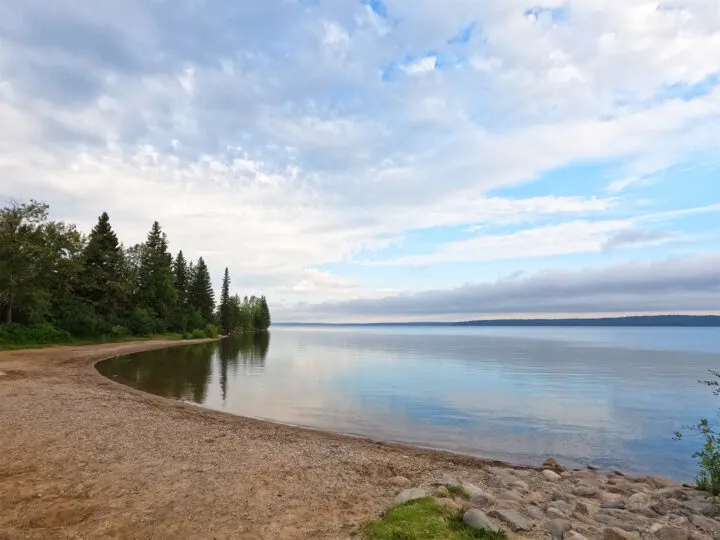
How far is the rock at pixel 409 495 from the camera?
7318mm

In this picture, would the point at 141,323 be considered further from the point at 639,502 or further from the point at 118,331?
the point at 639,502

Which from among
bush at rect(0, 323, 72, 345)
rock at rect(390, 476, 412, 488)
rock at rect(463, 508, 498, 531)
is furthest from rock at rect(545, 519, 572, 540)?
bush at rect(0, 323, 72, 345)

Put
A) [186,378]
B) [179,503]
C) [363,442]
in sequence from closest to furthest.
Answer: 1. [179,503]
2. [363,442]
3. [186,378]

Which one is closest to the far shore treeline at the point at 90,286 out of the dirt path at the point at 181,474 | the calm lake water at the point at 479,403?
the calm lake water at the point at 479,403

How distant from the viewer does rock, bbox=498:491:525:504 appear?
7938 millimetres

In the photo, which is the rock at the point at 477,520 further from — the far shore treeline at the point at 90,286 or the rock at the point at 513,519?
the far shore treeline at the point at 90,286

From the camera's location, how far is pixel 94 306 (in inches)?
2285

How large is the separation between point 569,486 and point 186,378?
88.2 feet

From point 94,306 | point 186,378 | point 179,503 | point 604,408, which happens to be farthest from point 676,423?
point 94,306

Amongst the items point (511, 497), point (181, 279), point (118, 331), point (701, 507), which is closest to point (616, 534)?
point (511, 497)

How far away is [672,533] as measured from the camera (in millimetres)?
6629

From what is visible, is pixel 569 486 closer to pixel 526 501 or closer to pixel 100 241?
pixel 526 501

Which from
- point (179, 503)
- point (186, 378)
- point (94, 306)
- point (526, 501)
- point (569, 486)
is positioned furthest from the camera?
point (94, 306)

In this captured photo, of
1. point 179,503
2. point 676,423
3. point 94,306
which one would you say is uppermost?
point 94,306
